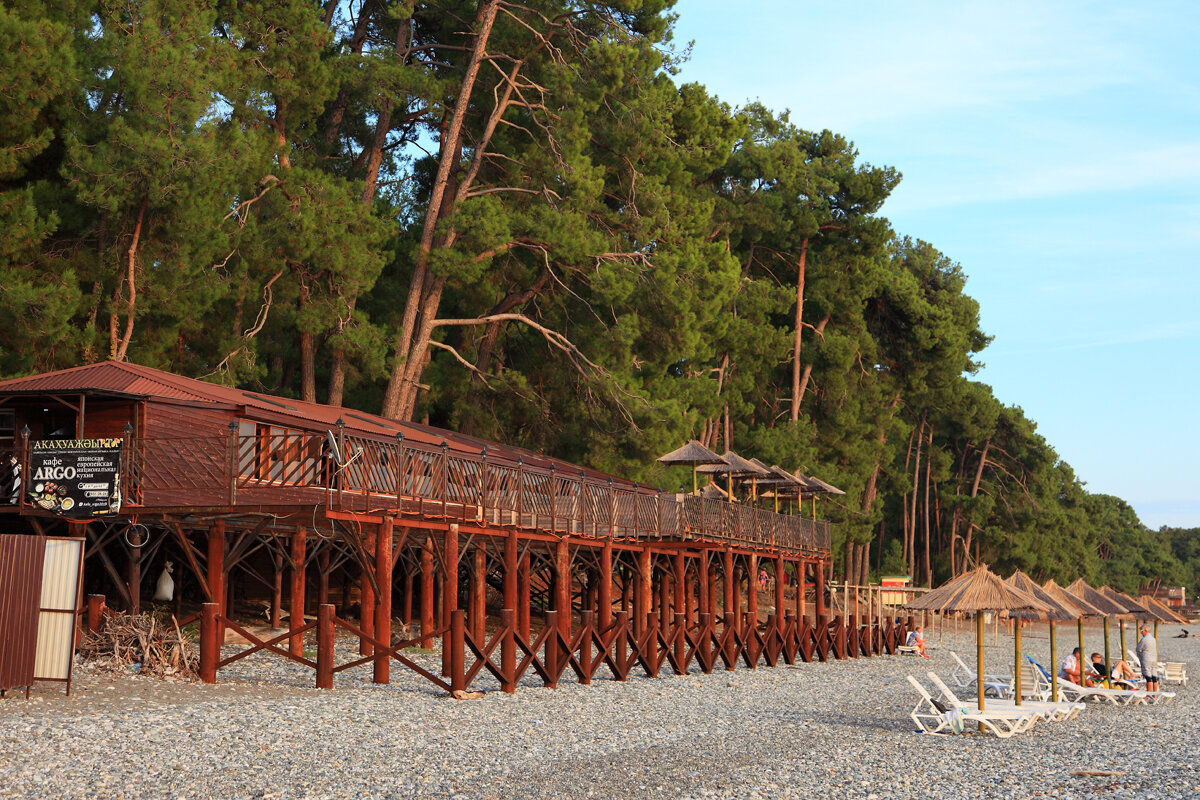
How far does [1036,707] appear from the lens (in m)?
17.0

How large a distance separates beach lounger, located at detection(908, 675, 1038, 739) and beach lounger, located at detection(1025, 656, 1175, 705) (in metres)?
4.58

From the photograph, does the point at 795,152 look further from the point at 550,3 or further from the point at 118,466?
the point at 118,466

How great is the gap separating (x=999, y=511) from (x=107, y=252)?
59084 millimetres

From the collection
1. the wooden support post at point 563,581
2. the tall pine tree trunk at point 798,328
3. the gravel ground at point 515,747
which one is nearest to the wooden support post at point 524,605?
the wooden support post at point 563,581

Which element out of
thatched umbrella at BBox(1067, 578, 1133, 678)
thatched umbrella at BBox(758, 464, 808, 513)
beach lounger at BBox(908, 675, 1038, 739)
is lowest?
beach lounger at BBox(908, 675, 1038, 739)

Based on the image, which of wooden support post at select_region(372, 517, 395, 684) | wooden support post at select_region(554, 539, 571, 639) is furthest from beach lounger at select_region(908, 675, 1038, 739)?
wooden support post at select_region(372, 517, 395, 684)

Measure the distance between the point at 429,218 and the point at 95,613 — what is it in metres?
19.5

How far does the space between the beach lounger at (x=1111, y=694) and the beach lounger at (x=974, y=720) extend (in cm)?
458

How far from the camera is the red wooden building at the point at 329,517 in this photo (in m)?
16.7

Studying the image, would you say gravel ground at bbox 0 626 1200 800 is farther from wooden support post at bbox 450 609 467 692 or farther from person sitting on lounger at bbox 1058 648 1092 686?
person sitting on lounger at bbox 1058 648 1092 686

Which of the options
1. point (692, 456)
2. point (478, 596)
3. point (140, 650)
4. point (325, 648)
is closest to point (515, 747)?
point (325, 648)

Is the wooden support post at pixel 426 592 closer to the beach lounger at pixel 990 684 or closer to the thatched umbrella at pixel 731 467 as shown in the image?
the beach lounger at pixel 990 684

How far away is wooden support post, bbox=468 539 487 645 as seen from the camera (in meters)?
19.0

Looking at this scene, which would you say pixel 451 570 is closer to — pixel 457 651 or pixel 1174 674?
pixel 457 651
